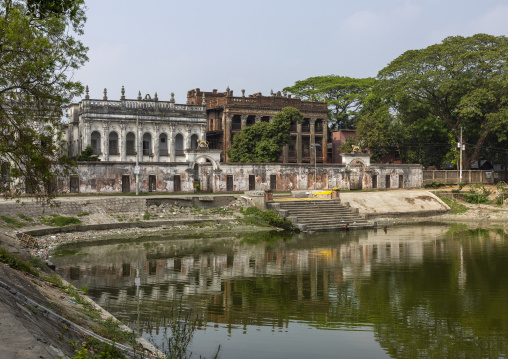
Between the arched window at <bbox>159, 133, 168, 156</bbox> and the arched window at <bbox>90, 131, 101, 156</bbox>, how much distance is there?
582 centimetres

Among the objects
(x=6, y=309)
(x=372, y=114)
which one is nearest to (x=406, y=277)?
(x=6, y=309)

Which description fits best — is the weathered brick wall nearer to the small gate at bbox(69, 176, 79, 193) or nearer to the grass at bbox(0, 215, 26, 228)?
the grass at bbox(0, 215, 26, 228)

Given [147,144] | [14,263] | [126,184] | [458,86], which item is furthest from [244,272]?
[458,86]

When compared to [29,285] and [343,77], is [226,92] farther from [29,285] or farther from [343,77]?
[29,285]

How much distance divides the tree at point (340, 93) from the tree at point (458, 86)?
14144 millimetres

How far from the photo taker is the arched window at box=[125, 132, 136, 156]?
5359 centimetres

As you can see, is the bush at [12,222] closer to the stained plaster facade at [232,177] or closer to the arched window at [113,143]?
the stained plaster facade at [232,177]

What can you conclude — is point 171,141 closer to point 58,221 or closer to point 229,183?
point 229,183

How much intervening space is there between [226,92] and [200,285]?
44548 mm

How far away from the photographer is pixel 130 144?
177 feet

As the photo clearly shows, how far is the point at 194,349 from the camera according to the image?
1207 cm

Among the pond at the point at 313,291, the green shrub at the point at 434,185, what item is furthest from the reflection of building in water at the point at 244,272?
the green shrub at the point at 434,185

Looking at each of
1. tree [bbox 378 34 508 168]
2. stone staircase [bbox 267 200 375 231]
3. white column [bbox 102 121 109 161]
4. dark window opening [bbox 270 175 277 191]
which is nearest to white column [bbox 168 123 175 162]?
white column [bbox 102 121 109 161]

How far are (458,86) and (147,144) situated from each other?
29343 millimetres
